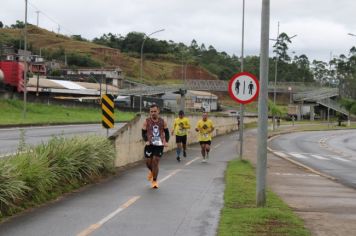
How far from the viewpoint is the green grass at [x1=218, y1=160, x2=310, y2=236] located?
299 inches

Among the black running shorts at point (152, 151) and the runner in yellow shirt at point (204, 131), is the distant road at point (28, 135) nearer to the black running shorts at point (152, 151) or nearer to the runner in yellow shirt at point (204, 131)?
the runner in yellow shirt at point (204, 131)

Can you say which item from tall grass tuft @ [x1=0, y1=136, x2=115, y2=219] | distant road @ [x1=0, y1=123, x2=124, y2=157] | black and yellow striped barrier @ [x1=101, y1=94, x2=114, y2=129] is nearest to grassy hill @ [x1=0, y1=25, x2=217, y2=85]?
distant road @ [x1=0, y1=123, x2=124, y2=157]

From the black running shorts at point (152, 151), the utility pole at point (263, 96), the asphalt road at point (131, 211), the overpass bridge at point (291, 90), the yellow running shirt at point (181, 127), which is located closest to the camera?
the asphalt road at point (131, 211)

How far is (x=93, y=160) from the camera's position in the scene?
1277 centimetres

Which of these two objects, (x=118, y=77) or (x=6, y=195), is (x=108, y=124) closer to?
(x=6, y=195)

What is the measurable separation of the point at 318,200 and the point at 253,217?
335cm

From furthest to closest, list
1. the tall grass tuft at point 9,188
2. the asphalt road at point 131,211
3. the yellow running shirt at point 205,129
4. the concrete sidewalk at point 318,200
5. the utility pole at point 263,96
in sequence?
the yellow running shirt at point 205,129 < the utility pole at point 263,96 < the tall grass tuft at point 9,188 < the concrete sidewalk at point 318,200 < the asphalt road at point 131,211

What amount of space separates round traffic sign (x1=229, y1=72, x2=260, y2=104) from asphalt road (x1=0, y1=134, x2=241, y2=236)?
3070mm

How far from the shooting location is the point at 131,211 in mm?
9172

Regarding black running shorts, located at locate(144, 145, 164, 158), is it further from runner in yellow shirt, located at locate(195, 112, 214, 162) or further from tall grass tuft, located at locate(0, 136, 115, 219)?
runner in yellow shirt, located at locate(195, 112, 214, 162)

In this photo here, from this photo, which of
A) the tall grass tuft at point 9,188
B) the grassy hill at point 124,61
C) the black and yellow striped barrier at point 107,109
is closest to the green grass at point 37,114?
the black and yellow striped barrier at point 107,109

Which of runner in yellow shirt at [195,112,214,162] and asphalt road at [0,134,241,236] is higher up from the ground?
runner in yellow shirt at [195,112,214,162]

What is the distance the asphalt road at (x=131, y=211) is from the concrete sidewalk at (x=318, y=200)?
1376 mm

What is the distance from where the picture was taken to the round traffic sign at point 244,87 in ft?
52.3
